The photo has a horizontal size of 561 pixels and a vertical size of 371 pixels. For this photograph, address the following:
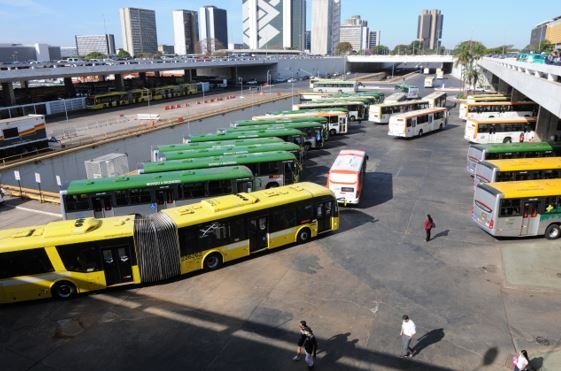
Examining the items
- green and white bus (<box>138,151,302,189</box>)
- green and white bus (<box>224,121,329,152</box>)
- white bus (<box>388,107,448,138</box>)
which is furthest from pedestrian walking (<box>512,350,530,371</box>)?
white bus (<box>388,107,448,138</box>)

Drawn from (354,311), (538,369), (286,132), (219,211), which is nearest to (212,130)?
(286,132)

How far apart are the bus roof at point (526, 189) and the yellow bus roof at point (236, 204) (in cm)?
841

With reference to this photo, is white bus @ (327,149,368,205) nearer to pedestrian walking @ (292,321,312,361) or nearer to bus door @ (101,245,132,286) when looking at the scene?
bus door @ (101,245,132,286)

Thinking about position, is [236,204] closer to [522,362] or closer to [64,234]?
[64,234]

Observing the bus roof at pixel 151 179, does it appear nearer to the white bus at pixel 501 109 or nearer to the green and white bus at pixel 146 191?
the green and white bus at pixel 146 191

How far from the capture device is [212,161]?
27219 millimetres

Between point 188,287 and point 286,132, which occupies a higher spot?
point 286,132

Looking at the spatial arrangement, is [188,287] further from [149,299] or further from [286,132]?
[286,132]

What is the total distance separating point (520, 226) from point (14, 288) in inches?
889

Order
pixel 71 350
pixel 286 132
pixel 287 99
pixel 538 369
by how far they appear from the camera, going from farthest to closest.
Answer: pixel 287 99
pixel 286 132
pixel 71 350
pixel 538 369

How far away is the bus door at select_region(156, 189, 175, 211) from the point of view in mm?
23519

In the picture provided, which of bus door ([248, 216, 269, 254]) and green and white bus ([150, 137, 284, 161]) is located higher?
green and white bus ([150, 137, 284, 161])

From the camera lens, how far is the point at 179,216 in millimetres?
18000

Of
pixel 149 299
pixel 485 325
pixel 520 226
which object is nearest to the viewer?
pixel 485 325
